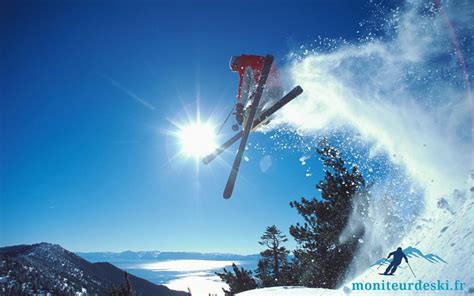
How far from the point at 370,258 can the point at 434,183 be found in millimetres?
4244

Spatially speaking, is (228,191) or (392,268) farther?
(228,191)

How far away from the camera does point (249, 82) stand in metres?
10.0

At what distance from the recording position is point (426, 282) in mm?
3680

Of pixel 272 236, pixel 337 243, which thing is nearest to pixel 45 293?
pixel 272 236

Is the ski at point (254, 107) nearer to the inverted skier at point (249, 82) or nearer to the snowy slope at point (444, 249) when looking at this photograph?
the inverted skier at point (249, 82)

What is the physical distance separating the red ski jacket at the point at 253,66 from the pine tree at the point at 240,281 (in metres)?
17.7

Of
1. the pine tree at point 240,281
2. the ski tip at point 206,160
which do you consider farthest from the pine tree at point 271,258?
the ski tip at point 206,160

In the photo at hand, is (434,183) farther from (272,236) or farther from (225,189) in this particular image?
(272,236)

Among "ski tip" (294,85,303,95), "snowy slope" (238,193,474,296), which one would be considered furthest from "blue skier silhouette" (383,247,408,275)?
"ski tip" (294,85,303,95)

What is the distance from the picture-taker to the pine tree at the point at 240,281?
2250 centimetres

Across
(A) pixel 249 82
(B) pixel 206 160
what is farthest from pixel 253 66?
(B) pixel 206 160

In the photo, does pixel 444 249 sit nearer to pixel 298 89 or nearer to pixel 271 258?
pixel 298 89

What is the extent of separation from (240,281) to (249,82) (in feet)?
60.6

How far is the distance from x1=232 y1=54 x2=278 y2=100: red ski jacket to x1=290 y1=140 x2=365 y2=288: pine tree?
19.8 ft
